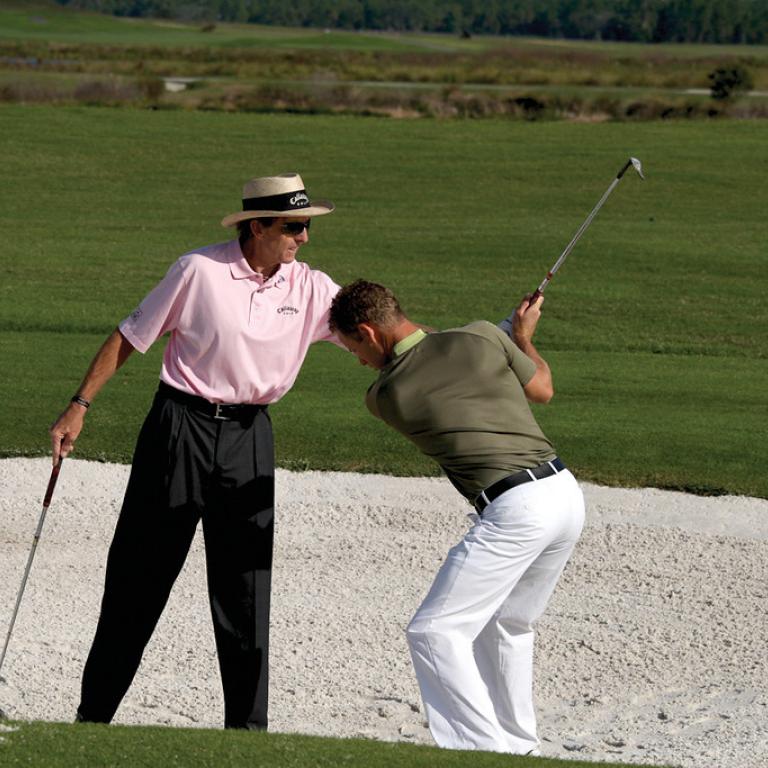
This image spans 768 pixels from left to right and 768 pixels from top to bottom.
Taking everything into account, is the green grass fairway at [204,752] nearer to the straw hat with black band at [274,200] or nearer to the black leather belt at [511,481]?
the black leather belt at [511,481]

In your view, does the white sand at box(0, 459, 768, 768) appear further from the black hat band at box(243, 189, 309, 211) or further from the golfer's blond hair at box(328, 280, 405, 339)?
the black hat band at box(243, 189, 309, 211)

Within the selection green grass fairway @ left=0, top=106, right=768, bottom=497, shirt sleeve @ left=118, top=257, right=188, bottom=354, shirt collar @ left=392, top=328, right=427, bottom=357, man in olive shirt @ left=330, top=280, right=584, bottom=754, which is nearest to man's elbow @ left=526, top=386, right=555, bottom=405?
man in olive shirt @ left=330, top=280, right=584, bottom=754

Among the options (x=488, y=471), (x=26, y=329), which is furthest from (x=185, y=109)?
(x=488, y=471)

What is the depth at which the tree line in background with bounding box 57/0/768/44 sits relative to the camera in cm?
15475

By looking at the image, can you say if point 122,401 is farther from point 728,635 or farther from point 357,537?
point 728,635

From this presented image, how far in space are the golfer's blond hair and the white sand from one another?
8.59 feet

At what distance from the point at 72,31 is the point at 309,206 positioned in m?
82.3

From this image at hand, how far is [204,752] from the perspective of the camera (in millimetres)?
5652

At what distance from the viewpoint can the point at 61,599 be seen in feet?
30.7

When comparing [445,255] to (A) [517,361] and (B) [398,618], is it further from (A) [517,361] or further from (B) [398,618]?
(A) [517,361]

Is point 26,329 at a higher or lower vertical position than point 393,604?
lower

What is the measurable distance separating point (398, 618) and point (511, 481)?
3375 mm

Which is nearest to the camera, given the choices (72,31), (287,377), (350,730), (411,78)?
(287,377)

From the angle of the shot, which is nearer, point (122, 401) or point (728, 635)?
point (728, 635)
